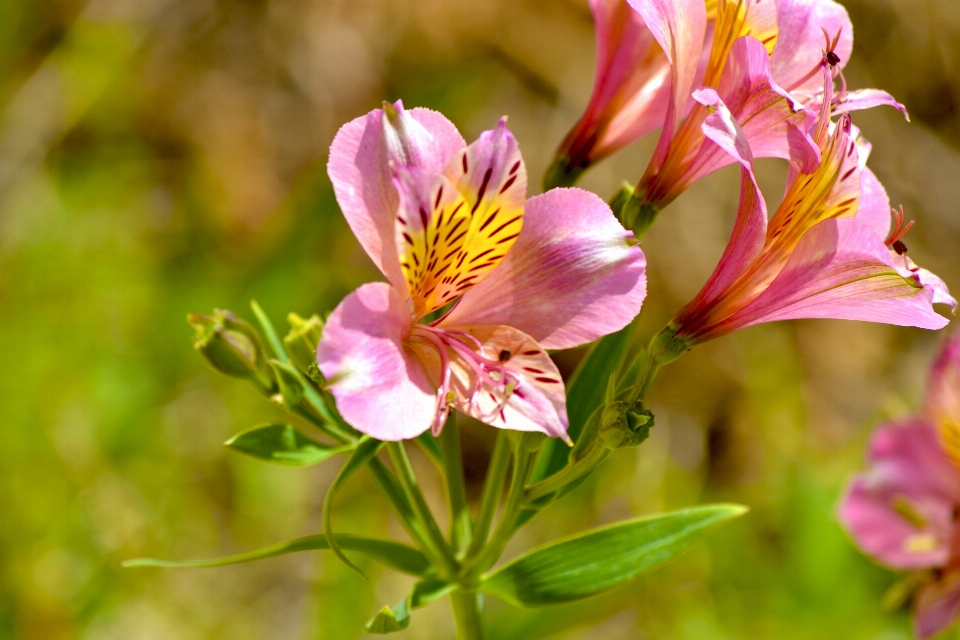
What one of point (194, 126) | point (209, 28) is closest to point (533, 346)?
point (194, 126)

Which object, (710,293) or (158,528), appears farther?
(158,528)

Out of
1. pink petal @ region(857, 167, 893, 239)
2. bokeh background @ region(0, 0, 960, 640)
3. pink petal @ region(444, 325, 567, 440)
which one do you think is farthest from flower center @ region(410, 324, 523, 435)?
bokeh background @ region(0, 0, 960, 640)

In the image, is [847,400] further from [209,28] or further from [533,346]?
[209,28]

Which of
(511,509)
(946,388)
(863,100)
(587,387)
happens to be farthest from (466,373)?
(946,388)

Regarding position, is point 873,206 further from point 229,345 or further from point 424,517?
point 229,345

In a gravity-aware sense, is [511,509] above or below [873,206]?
below

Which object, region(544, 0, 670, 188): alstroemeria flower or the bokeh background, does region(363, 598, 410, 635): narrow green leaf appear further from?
the bokeh background

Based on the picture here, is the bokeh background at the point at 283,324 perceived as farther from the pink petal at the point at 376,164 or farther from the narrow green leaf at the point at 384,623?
the pink petal at the point at 376,164
